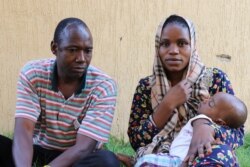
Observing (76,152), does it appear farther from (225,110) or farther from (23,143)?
(225,110)

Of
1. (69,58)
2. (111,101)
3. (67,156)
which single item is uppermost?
(69,58)

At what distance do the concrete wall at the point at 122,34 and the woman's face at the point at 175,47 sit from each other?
163cm

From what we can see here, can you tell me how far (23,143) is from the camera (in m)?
3.60

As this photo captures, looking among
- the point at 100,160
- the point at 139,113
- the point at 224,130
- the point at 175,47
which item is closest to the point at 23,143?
the point at 100,160

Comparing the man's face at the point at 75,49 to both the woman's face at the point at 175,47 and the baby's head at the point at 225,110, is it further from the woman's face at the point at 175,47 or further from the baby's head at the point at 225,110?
the baby's head at the point at 225,110

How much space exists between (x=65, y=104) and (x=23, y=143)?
15.7 inches

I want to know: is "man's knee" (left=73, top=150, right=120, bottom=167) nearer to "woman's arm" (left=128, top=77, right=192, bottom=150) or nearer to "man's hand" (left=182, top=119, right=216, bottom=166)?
"man's hand" (left=182, top=119, right=216, bottom=166)

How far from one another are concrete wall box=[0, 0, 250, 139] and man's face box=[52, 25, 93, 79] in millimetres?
1766

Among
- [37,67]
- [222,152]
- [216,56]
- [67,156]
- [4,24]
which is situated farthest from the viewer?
[216,56]

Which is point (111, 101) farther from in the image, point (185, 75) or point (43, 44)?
point (43, 44)

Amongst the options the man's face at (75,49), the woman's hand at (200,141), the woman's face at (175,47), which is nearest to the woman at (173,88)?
the woman's face at (175,47)

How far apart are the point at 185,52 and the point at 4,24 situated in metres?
2.23

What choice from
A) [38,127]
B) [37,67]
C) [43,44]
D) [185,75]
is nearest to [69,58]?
[37,67]

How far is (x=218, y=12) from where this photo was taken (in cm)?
563
